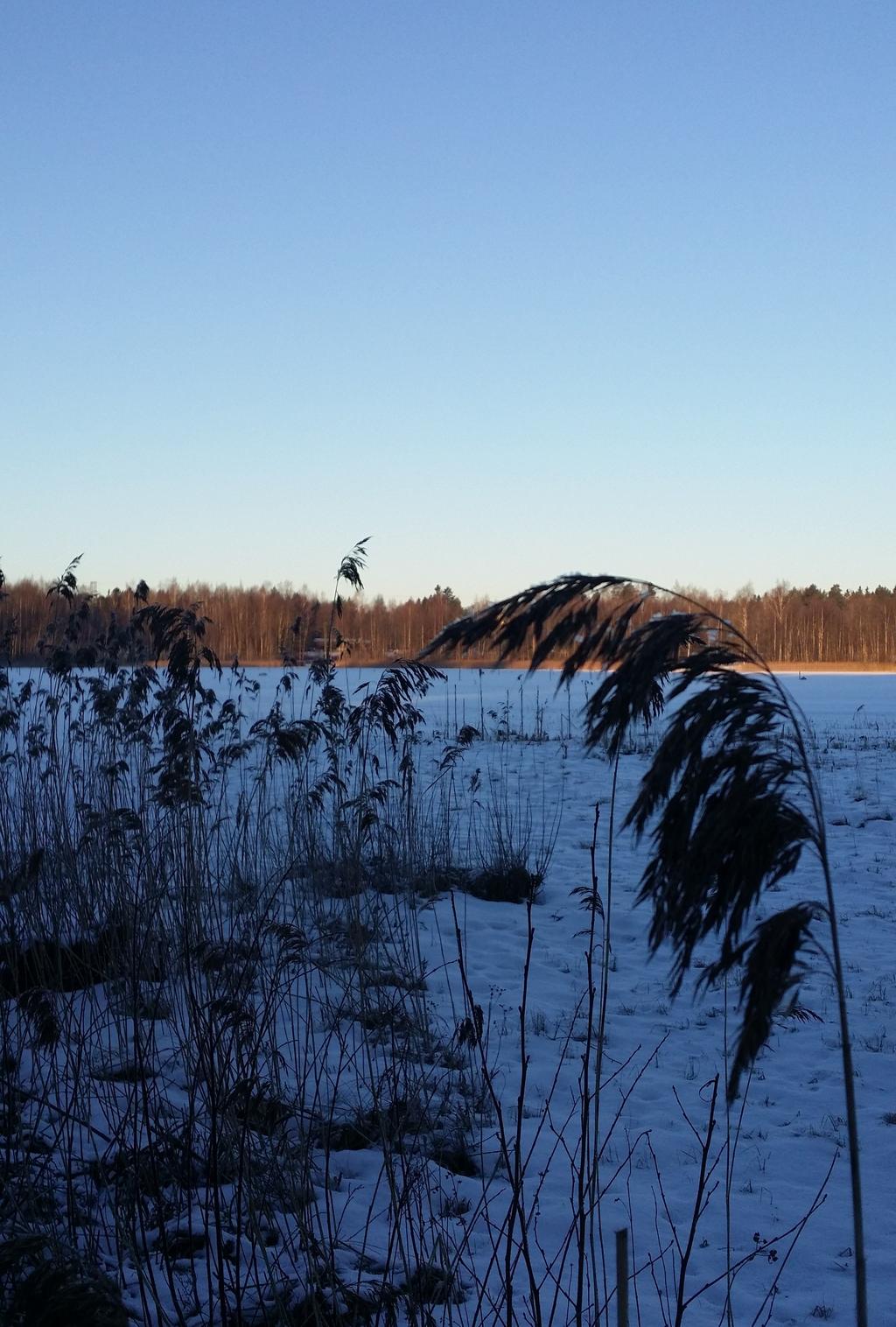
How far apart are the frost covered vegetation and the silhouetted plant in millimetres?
13

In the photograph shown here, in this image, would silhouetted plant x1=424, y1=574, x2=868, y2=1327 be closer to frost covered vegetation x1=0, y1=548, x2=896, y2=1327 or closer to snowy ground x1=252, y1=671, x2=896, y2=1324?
frost covered vegetation x1=0, y1=548, x2=896, y2=1327

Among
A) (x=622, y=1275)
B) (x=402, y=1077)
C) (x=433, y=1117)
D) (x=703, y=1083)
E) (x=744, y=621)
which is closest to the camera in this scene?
(x=622, y=1275)

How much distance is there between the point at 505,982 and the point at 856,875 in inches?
150

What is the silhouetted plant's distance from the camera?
116 centimetres

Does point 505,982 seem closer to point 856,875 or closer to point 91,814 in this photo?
point 91,814

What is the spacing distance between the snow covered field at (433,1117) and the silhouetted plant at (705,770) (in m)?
0.17

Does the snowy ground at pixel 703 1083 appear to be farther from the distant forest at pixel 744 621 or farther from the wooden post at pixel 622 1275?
the distant forest at pixel 744 621

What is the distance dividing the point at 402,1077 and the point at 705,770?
3318 millimetres

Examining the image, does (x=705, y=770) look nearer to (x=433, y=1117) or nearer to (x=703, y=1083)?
(x=433, y=1117)

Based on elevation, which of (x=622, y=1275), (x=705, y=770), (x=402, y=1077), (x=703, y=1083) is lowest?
(x=703, y=1083)

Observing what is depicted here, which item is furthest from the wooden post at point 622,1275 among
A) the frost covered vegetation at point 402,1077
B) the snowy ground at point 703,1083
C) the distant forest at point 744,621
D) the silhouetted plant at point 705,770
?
the distant forest at point 744,621

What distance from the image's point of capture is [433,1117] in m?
4.29

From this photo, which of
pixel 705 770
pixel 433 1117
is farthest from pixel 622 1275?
pixel 433 1117

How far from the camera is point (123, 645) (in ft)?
24.1
